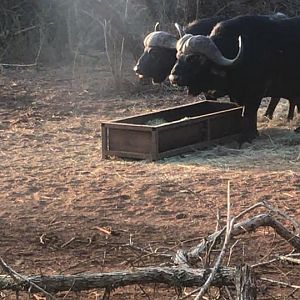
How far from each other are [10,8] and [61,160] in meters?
10.9

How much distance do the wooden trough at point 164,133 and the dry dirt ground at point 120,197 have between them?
0.13 metres

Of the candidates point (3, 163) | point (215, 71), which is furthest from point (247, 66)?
point (3, 163)

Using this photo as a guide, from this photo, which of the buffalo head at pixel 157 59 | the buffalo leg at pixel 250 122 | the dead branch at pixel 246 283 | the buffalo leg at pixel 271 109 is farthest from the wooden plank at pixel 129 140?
the dead branch at pixel 246 283

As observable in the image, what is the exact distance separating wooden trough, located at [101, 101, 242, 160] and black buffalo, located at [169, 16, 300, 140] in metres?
0.35

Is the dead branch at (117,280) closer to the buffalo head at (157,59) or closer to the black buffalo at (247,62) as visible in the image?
the black buffalo at (247,62)

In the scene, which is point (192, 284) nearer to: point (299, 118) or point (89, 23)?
point (299, 118)

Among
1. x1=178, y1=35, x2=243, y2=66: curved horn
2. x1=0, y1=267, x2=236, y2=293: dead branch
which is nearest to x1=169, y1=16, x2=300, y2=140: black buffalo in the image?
x1=178, y1=35, x2=243, y2=66: curved horn

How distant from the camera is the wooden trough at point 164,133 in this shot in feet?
31.1

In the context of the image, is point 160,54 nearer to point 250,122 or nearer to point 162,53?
point 162,53

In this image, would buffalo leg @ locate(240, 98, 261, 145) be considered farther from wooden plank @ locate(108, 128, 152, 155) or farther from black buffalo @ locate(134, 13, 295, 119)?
wooden plank @ locate(108, 128, 152, 155)

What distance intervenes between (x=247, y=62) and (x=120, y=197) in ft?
11.6

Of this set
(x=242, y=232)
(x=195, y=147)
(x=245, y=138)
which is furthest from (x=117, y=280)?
(x=245, y=138)

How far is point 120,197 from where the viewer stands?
7.91 meters

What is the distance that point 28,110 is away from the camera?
13453 millimetres
